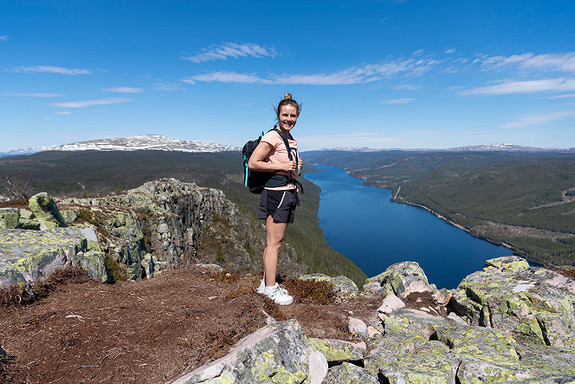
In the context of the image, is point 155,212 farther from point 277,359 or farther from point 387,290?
point 277,359

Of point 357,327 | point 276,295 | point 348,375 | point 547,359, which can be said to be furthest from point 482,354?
point 276,295

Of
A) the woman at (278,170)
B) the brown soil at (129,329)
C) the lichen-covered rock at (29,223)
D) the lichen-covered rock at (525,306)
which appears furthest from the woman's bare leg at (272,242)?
the lichen-covered rock at (29,223)

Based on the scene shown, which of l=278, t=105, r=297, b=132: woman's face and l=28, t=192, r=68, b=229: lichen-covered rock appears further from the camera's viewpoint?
l=28, t=192, r=68, b=229: lichen-covered rock

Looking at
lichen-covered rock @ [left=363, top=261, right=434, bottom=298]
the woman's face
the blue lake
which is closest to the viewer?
the woman's face

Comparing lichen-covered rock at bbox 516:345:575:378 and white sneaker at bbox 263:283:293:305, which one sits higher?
white sneaker at bbox 263:283:293:305

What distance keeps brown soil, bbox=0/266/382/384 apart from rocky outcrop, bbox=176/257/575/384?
65cm

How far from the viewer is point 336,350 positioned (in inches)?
220

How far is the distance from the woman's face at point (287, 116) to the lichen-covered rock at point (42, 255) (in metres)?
7.20

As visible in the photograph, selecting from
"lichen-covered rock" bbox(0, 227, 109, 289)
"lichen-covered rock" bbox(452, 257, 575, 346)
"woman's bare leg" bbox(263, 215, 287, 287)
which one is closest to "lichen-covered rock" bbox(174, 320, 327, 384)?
"woman's bare leg" bbox(263, 215, 287, 287)

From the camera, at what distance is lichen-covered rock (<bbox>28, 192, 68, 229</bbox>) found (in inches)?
383

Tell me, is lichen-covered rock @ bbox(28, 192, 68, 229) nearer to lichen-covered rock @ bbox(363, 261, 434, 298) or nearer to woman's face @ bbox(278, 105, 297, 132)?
woman's face @ bbox(278, 105, 297, 132)

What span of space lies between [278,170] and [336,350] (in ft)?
13.3

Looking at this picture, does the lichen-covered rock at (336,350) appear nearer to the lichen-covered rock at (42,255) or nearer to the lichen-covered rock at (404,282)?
the lichen-covered rock at (404,282)

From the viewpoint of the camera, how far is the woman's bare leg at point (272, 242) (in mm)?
6328
